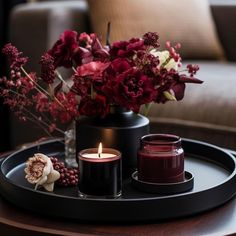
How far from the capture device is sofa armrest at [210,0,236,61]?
101 inches

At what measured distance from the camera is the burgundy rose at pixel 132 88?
1.06 m

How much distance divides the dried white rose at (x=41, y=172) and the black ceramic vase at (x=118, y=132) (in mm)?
114

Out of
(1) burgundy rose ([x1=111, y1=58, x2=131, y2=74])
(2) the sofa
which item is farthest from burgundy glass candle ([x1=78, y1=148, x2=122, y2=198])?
(2) the sofa

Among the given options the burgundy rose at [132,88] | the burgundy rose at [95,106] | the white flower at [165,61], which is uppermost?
the white flower at [165,61]

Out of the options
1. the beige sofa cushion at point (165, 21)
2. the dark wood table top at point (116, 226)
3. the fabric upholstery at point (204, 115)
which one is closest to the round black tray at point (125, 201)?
the dark wood table top at point (116, 226)

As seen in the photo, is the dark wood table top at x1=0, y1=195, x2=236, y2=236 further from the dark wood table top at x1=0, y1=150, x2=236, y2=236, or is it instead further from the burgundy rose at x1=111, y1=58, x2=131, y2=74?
the burgundy rose at x1=111, y1=58, x2=131, y2=74

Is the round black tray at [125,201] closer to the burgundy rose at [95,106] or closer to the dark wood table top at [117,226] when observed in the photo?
the dark wood table top at [117,226]

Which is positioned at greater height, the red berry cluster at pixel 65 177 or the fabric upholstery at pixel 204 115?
the red berry cluster at pixel 65 177

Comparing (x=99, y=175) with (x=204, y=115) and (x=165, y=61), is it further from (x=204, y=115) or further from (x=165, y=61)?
(x=204, y=115)

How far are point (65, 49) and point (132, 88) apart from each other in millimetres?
205

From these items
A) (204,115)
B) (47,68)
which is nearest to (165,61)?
(47,68)

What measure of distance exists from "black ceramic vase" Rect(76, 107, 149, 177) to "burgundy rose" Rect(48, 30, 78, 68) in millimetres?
124

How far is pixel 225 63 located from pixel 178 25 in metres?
0.25

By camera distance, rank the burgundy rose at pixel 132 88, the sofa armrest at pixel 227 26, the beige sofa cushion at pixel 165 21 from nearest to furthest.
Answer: the burgundy rose at pixel 132 88 < the beige sofa cushion at pixel 165 21 < the sofa armrest at pixel 227 26
